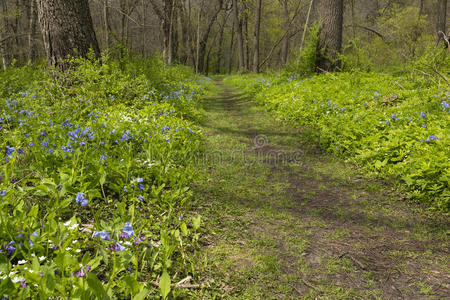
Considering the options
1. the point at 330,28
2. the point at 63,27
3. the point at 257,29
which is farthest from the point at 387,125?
the point at 257,29

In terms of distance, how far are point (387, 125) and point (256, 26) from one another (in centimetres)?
1456

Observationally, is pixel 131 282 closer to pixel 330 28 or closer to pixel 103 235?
pixel 103 235

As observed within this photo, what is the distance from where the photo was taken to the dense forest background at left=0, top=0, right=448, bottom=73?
450 inches

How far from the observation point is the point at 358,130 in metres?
4.29

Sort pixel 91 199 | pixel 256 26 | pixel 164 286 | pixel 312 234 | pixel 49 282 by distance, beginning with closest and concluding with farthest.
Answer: pixel 49 282 < pixel 164 286 < pixel 91 199 < pixel 312 234 < pixel 256 26

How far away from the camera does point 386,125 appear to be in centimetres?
417

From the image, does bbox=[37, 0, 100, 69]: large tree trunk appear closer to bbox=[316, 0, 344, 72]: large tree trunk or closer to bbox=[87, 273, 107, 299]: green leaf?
bbox=[87, 273, 107, 299]: green leaf

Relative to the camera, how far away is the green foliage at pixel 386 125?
2.94 metres

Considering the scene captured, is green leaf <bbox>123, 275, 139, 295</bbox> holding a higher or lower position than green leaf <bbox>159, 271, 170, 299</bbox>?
higher

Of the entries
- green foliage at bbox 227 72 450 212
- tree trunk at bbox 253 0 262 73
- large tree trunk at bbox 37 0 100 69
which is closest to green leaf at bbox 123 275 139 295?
green foliage at bbox 227 72 450 212

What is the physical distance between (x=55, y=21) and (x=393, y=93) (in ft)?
21.9

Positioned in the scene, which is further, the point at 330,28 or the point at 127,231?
the point at 330,28

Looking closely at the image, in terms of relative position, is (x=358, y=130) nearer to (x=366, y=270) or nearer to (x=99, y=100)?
(x=366, y=270)

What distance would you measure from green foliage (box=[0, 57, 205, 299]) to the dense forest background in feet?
11.4
